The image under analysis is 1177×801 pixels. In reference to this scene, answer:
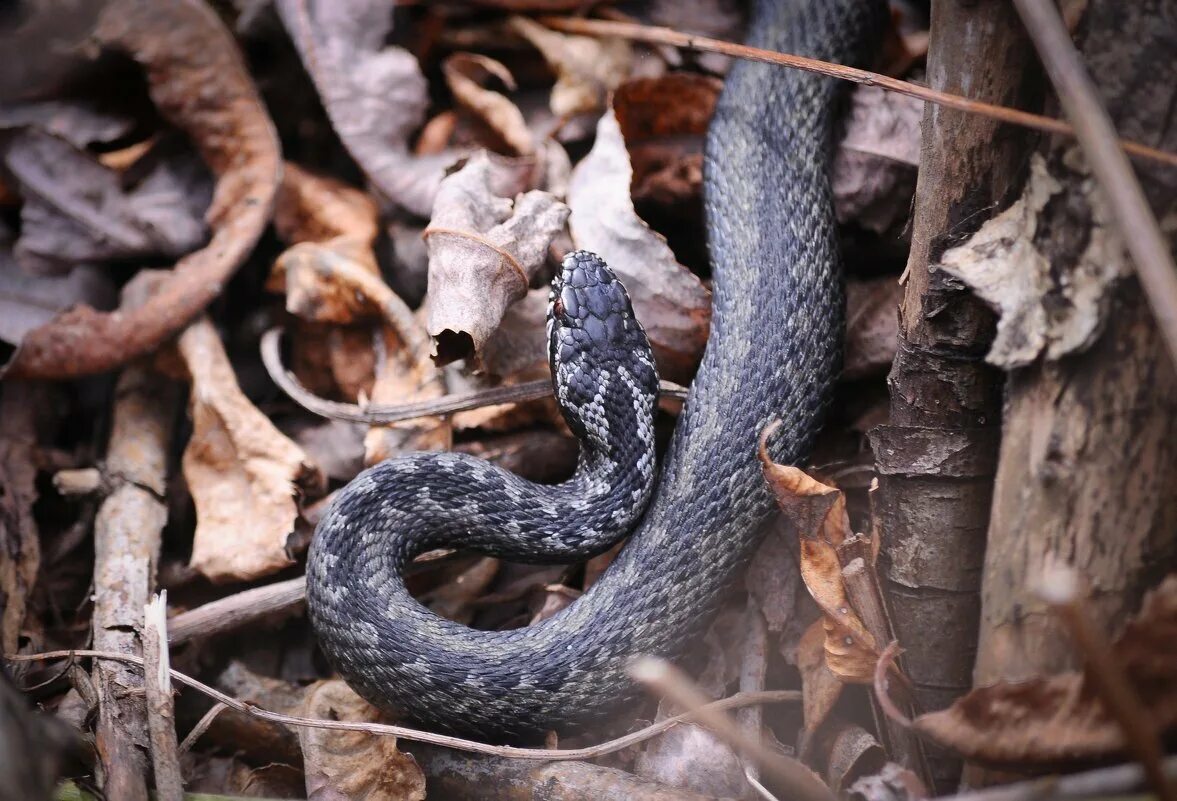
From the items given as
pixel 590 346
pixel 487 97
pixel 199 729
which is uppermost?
pixel 487 97

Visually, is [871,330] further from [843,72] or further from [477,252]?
[477,252]

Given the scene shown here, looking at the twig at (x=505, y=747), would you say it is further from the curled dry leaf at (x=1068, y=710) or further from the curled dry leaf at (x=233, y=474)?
the curled dry leaf at (x=1068, y=710)

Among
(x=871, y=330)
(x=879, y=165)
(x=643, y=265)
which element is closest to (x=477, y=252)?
(x=643, y=265)

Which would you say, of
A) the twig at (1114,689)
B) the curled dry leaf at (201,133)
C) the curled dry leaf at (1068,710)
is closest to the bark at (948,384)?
the curled dry leaf at (1068,710)

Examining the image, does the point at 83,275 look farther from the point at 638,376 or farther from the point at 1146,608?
the point at 1146,608

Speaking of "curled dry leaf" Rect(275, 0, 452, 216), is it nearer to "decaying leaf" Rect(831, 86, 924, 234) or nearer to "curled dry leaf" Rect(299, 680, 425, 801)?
"decaying leaf" Rect(831, 86, 924, 234)

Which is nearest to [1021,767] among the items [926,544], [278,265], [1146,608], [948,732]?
[948,732]
